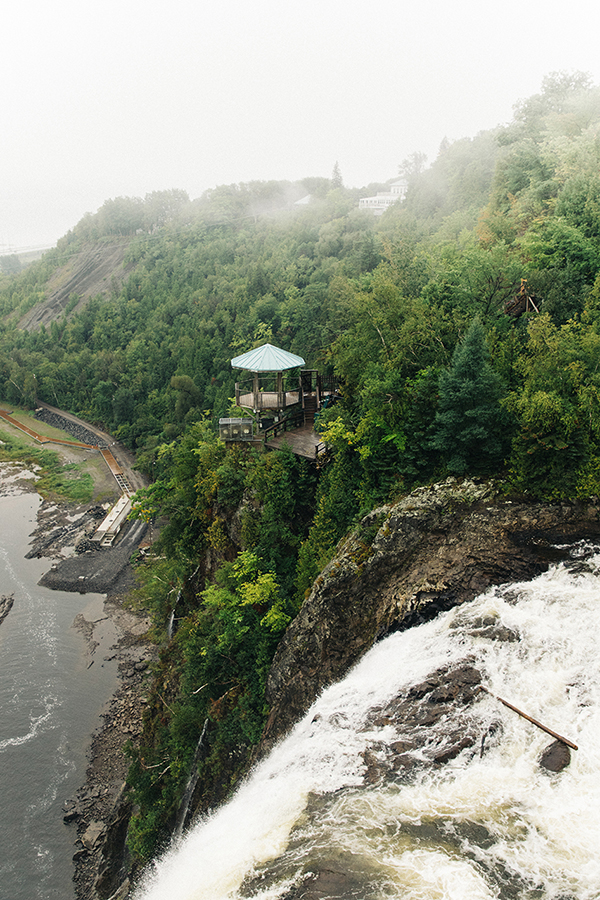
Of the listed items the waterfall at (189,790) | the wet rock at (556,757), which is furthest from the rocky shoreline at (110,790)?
the wet rock at (556,757)

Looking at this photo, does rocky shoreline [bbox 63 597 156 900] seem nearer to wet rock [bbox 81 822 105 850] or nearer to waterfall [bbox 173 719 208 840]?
wet rock [bbox 81 822 105 850]

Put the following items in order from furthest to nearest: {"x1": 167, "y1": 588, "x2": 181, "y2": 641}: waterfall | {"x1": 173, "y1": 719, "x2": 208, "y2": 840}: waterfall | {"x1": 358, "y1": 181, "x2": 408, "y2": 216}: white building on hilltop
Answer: {"x1": 358, "y1": 181, "x2": 408, "y2": 216}: white building on hilltop → {"x1": 167, "y1": 588, "x2": 181, "y2": 641}: waterfall → {"x1": 173, "y1": 719, "x2": 208, "y2": 840}: waterfall

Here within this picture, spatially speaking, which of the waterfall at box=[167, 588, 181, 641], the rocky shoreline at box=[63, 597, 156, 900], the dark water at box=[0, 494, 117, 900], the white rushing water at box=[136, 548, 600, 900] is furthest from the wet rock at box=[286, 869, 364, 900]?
the waterfall at box=[167, 588, 181, 641]

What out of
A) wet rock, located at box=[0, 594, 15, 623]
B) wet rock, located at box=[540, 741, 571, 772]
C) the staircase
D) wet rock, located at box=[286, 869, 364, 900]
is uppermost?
the staircase

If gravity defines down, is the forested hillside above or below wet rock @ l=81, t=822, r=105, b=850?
above

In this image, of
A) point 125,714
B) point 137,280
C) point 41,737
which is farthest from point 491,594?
point 137,280

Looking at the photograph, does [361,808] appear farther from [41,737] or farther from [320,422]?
[41,737]

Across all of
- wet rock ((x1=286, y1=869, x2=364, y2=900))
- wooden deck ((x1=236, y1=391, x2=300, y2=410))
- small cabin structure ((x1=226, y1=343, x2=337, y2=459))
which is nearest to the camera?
wet rock ((x1=286, y1=869, x2=364, y2=900))
